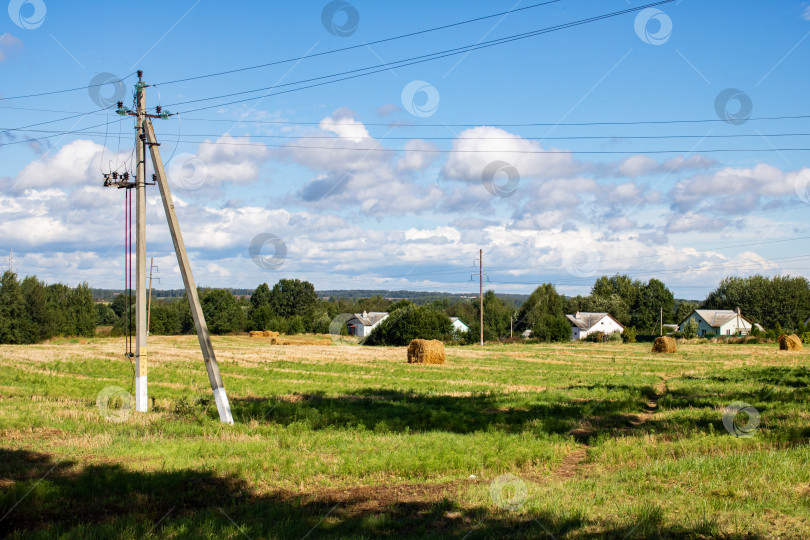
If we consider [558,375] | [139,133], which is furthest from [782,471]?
[558,375]

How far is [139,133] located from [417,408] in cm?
1068

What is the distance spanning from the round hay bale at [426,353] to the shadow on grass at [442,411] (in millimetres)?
16484

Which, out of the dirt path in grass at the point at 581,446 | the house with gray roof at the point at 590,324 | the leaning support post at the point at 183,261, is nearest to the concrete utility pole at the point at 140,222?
the leaning support post at the point at 183,261

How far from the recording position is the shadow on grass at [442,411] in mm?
14734

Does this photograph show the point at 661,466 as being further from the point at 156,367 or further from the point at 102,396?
the point at 156,367

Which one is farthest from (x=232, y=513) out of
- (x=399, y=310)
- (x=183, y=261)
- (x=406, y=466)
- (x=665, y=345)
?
(x=399, y=310)

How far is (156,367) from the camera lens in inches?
1192

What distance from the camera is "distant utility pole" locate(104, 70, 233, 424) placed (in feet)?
50.9

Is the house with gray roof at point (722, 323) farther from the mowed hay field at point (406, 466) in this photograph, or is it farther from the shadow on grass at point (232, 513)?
the shadow on grass at point (232, 513)

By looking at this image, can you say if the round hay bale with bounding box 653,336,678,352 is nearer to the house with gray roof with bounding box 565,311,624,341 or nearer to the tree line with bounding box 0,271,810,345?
the tree line with bounding box 0,271,810,345

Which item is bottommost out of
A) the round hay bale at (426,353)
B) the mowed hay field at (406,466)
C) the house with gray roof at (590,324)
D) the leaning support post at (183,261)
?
the house with gray roof at (590,324)

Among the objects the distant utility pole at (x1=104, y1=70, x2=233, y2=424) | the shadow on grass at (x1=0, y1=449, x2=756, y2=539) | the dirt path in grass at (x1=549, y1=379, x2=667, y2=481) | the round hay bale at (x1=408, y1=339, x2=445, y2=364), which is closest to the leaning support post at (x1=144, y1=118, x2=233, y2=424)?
the distant utility pole at (x1=104, y1=70, x2=233, y2=424)

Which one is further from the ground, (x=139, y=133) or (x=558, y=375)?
(x=139, y=133)

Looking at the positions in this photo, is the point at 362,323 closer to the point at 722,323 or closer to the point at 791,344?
the point at 722,323
